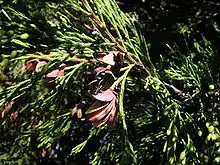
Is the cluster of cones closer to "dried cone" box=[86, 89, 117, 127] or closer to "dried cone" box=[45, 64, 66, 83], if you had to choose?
"dried cone" box=[86, 89, 117, 127]

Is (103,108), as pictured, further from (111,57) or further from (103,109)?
(111,57)

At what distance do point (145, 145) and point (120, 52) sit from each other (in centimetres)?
41

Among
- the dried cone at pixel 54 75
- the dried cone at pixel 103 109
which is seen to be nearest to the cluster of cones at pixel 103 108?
the dried cone at pixel 103 109

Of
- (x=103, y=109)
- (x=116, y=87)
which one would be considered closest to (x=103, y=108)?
(x=103, y=109)

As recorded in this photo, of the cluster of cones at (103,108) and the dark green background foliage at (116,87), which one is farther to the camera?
the dark green background foliage at (116,87)

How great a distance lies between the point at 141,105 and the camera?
1.46 metres

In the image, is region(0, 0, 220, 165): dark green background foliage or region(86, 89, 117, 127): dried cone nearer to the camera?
region(86, 89, 117, 127): dried cone

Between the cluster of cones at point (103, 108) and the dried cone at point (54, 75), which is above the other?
the dried cone at point (54, 75)

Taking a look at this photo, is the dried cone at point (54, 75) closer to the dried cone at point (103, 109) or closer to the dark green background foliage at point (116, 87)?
the dark green background foliage at point (116, 87)

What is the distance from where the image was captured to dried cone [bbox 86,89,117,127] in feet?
2.45

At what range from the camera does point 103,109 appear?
0.76 meters

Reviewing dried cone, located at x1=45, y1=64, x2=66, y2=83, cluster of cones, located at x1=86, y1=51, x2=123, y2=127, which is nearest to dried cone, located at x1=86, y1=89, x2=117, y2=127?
cluster of cones, located at x1=86, y1=51, x2=123, y2=127

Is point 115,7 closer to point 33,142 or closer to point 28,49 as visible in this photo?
point 28,49

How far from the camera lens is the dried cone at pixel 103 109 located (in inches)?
29.4
